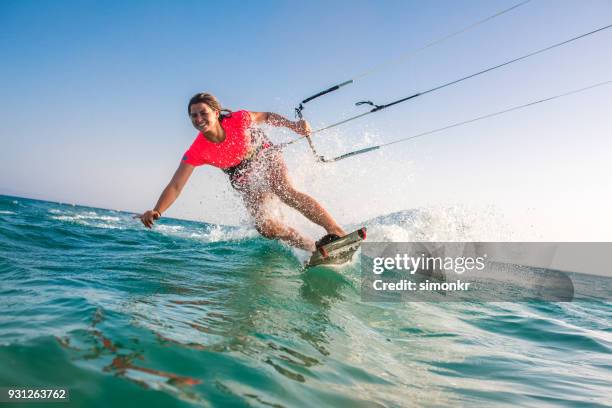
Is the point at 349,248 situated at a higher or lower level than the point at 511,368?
higher

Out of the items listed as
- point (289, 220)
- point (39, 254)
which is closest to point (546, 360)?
point (289, 220)

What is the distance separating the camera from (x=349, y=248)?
20.1 ft

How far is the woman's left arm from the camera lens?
548 centimetres

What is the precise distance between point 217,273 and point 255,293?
144 cm

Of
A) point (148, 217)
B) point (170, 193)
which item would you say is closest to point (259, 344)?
point (148, 217)

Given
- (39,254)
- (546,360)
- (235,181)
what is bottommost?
(39,254)

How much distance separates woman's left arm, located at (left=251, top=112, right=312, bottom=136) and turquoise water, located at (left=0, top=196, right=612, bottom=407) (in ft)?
7.55

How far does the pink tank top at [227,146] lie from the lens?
212 inches

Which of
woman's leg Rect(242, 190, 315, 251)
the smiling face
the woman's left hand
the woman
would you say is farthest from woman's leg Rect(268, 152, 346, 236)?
the smiling face

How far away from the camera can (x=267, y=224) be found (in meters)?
6.79

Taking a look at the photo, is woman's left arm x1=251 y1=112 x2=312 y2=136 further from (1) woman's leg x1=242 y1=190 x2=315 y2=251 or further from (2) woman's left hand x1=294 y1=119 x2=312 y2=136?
(1) woman's leg x1=242 y1=190 x2=315 y2=251

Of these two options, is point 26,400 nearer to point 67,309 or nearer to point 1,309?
point 67,309

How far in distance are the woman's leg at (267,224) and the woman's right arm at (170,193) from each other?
1271 millimetres

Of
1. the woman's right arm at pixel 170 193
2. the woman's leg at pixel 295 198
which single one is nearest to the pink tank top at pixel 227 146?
the woman's right arm at pixel 170 193
